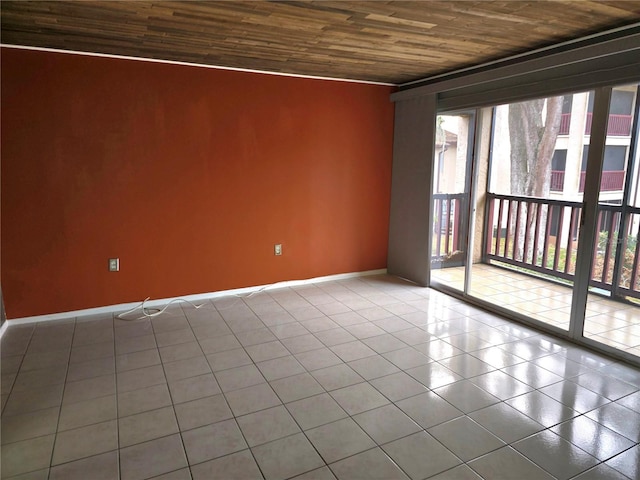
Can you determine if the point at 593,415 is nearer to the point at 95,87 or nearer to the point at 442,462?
the point at 442,462

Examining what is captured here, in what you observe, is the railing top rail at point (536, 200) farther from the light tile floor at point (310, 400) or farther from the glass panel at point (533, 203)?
the light tile floor at point (310, 400)

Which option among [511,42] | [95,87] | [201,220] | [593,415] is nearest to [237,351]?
[201,220]

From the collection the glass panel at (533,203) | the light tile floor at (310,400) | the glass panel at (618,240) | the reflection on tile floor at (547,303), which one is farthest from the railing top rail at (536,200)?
the light tile floor at (310,400)

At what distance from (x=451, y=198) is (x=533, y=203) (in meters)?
0.95

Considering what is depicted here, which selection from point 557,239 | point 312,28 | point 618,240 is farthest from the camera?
point 557,239

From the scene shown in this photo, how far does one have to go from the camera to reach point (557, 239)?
4.97m

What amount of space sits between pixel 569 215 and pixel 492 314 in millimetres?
1778

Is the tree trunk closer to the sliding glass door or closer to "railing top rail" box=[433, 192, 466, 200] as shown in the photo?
the sliding glass door

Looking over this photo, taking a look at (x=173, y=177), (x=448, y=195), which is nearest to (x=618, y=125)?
(x=448, y=195)

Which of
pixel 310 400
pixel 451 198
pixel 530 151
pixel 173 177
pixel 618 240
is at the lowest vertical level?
pixel 310 400

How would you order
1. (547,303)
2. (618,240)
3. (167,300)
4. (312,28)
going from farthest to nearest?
1. (547,303)
2. (167,300)
3. (618,240)
4. (312,28)

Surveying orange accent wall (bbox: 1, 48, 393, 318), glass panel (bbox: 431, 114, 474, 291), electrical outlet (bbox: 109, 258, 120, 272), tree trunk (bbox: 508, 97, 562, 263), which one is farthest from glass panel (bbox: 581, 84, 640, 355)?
electrical outlet (bbox: 109, 258, 120, 272)

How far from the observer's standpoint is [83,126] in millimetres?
3578

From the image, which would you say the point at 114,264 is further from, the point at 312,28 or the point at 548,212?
the point at 548,212
